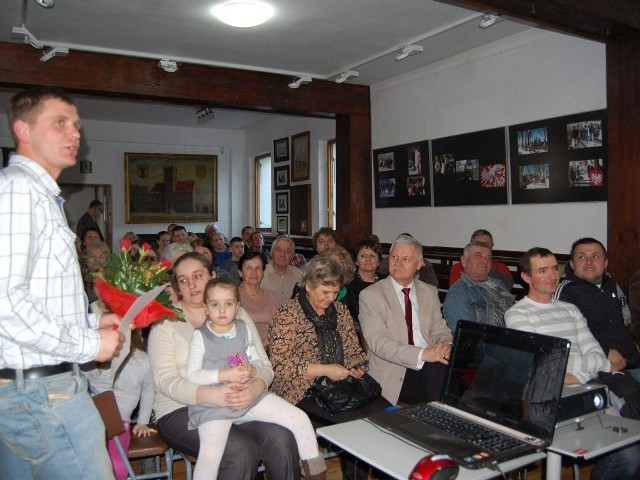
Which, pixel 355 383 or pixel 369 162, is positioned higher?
pixel 369 162

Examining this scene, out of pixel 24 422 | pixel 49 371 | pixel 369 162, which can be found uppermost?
pixel 369 162

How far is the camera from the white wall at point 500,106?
5.07m

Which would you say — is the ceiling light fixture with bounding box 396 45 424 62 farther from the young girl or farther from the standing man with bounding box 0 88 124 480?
the standing man with bounding box 0 88 124 480

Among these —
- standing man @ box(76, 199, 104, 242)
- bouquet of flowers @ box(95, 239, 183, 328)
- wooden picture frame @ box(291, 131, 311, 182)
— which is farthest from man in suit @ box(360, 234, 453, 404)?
standing man @ box(76, 199, 104, 242)

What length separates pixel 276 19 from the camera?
5.14 metres

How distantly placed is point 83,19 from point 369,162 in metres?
3.81

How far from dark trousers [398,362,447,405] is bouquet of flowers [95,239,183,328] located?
1690 mm

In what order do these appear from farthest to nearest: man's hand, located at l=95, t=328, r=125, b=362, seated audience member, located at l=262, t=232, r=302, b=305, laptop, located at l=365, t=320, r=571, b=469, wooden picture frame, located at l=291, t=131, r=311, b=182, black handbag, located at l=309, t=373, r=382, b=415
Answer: wooden picture frame, located at l=291, t=131, r=311, b=182 → seated audience member, located at l=262, t=232, r=302, b=305 → black handbag, located at l=309, t=373, r=382, b=415 → laptop, located at l=365, t=320, r=571, b=469 → man's hand, located at l=95, t=328, r=125, b=362

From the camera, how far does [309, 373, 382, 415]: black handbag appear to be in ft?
9.43

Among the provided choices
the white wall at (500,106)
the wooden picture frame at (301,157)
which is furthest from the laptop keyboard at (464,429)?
the wooden picture frame at (301,157)

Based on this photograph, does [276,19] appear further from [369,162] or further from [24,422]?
[24,422]

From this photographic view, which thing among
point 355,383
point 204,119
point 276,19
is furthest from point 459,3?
point 204,119

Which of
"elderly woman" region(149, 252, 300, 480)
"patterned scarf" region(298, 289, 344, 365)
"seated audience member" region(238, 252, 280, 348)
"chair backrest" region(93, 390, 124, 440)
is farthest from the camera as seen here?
"seated audience member" region(238, 252, 280, 348)

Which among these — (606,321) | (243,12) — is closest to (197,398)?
(606,321)
